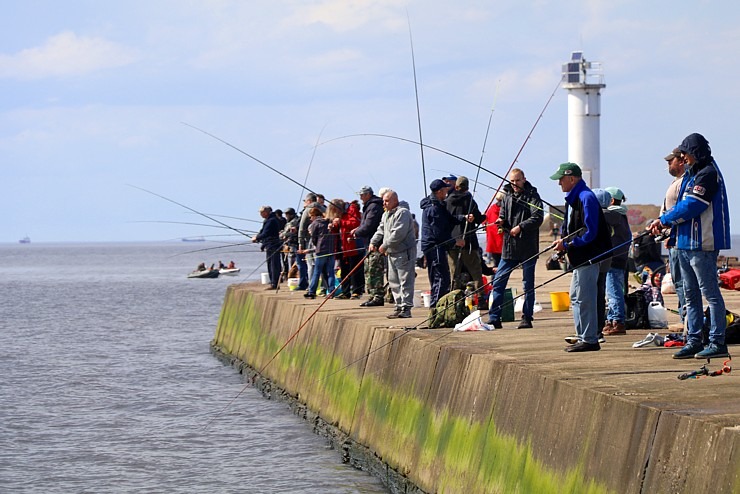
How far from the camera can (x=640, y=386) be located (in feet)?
23.9

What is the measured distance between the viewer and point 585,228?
9.14 meters

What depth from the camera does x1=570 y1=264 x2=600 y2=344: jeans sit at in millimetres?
9195

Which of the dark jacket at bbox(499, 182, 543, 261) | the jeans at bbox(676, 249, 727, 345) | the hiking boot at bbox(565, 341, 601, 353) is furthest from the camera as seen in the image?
the dark jacket at bbox(499, 182, 543, 261)

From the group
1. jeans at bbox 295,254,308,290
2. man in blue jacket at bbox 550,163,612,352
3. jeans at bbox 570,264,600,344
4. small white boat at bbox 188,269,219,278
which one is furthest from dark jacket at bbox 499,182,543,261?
small white boat at bbox 188,269,219,278

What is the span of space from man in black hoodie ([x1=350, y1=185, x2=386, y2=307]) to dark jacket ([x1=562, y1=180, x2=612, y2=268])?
5.73 metres

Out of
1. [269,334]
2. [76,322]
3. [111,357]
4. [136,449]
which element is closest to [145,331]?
[76,322]

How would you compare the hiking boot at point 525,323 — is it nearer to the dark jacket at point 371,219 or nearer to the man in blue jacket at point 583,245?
the man in blue jacket at point 583,245

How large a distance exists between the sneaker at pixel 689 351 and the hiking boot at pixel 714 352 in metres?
0.10

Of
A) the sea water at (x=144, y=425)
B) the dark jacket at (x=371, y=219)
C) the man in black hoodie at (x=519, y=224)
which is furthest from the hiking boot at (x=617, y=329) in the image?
the dark jacket at (x=371, y=219)

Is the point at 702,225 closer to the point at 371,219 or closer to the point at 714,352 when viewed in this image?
the point at 714,352

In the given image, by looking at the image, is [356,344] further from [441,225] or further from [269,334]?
[269,334]

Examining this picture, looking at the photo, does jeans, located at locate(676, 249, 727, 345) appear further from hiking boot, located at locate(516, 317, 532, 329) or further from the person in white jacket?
the person in white jacket

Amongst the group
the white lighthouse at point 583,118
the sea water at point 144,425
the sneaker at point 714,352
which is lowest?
the sea water at point 144,425

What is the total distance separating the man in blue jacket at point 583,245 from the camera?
911cm
